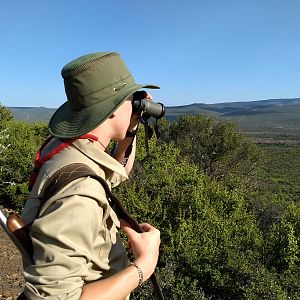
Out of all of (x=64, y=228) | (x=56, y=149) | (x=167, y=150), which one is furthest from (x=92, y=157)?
(x=167, y=150)

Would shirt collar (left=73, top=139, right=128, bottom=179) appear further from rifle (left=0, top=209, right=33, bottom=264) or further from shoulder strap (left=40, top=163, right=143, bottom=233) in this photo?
rifle (left=0, top=209, right=33, bottom=264)

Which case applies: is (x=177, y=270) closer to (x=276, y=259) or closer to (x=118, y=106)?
(x=276, y=259)

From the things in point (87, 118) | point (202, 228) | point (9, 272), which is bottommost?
point (9, 272)

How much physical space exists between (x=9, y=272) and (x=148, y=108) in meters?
9.03

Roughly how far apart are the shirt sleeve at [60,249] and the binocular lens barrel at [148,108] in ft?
2.83

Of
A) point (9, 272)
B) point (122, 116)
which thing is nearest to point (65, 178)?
point (122, 116)

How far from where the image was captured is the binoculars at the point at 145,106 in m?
2.07

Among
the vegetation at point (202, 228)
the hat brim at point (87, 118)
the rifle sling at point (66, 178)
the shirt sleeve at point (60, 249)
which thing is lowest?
the vegetation at point (202, 228)

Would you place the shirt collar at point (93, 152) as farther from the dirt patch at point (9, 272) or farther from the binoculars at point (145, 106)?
the dirt patch at point (9, 272)

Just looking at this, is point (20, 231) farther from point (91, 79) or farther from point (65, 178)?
point (91, 79)

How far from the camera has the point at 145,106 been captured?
2109 millimetres

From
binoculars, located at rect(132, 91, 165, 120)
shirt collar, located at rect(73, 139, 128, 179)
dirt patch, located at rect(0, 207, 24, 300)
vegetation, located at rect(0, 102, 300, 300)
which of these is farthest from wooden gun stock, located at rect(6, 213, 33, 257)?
dirt patch, located at rect(0, 207, 24, 300)

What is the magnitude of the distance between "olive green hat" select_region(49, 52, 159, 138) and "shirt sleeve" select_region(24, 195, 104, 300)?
37 centimetres

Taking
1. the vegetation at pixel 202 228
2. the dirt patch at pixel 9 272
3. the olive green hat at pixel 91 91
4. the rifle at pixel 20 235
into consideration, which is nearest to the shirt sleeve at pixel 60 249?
the rifle at pixel 20 235
